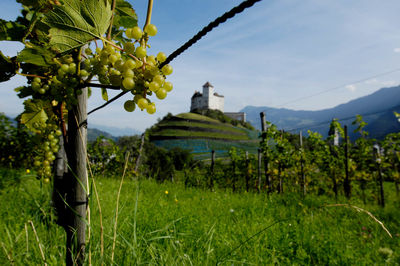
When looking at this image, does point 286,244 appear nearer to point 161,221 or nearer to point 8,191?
point 161,221

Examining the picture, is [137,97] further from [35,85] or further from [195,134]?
[195,134]

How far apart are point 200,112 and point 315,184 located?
240 feet

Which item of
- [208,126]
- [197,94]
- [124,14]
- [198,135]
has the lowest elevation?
[198,135]

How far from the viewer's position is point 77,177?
0.94 m

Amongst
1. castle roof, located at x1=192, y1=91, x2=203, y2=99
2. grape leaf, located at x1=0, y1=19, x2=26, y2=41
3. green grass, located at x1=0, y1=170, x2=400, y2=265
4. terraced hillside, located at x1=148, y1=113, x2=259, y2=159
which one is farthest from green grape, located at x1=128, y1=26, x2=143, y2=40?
castle roof, located at x1=192, y1=91, x2=203, y2=99

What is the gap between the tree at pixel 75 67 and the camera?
614 millimetres

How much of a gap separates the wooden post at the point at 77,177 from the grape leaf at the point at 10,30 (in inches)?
10.5

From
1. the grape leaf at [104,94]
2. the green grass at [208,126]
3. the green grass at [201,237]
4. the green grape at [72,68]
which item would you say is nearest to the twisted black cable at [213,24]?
Answer: the green grape at [72,68]

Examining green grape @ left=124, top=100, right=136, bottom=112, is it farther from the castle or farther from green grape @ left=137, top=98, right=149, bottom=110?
the castle

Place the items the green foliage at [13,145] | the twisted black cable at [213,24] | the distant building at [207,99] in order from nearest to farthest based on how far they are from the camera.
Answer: the twisted black cable at [213,24] < the green foliage at [13,145] < the distant building at [207,99]

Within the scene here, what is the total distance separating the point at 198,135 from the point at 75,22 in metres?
56.7

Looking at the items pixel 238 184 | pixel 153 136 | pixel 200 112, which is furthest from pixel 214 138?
pixel 238 184

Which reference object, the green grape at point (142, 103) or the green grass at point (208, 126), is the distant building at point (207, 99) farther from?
the green grape at point (142, 103)

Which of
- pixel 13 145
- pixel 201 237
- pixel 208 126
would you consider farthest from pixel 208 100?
pixel 201 237
